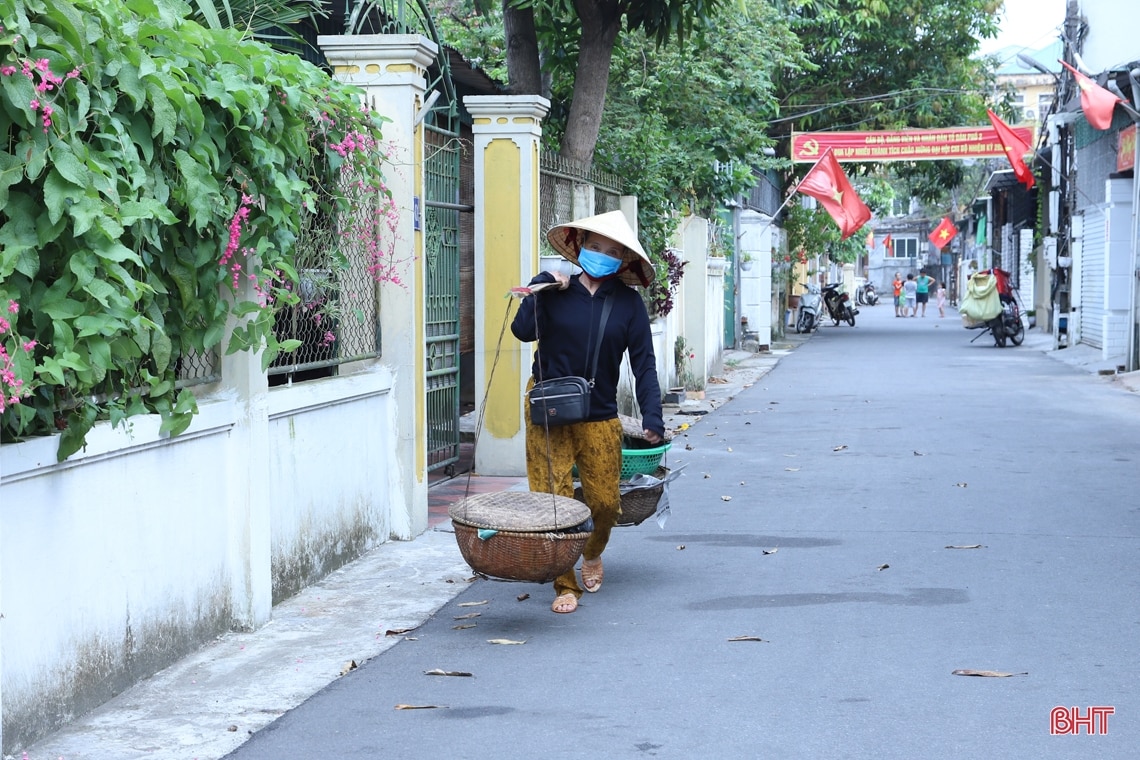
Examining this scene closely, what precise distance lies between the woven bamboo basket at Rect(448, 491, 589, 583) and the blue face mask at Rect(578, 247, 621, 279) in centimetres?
112

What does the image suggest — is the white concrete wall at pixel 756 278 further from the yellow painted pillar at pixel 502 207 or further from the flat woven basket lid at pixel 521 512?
the flat woven basket lid at pixel 521 512

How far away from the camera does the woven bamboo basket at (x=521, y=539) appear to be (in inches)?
231

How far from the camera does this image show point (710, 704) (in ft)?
16.2

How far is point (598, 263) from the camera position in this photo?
21.2 feet

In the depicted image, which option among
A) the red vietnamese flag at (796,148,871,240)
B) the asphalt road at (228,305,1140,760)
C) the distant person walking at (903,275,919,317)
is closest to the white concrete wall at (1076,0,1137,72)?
the red vietnamese flag at (796,148,871,240)

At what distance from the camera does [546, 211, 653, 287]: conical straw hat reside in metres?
6.32

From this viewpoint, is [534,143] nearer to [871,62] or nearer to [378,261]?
[378,261]

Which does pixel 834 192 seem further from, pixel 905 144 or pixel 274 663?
pixel 274 663

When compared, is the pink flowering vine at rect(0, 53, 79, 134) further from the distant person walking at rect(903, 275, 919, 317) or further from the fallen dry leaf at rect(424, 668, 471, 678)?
the distant person walking at rect(903, 275, 919, 317)

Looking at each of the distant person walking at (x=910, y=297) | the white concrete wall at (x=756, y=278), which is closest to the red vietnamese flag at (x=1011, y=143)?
the white concrete wall at (x=756, y=278)

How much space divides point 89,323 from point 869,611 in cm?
375

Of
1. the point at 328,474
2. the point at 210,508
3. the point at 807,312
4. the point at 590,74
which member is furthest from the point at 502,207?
the point at 807,312

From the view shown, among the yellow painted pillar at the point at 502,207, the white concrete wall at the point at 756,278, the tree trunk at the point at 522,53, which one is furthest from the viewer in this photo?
the white concrete wall at the point at 756,278

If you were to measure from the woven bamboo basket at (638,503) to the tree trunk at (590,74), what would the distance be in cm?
615
